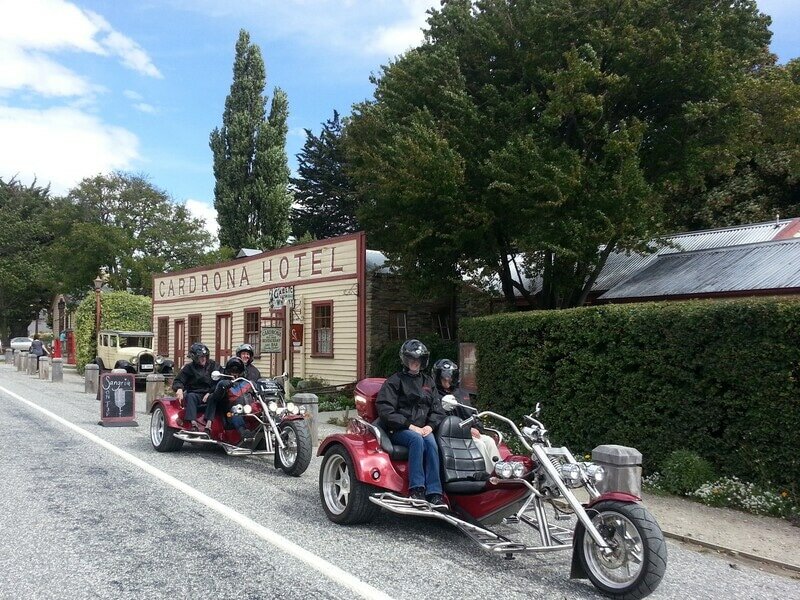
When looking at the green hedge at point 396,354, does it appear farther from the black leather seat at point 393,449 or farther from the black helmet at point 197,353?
the black leather seat at point 393,449

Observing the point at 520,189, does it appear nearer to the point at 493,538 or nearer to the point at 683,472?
the point at 683,472

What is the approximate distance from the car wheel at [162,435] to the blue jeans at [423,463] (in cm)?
547

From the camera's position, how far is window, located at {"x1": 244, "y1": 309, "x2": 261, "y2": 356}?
23753 millimetres

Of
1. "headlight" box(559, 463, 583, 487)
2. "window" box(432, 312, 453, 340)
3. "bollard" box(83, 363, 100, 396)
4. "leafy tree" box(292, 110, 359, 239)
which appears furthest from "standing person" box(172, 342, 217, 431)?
"leafy tree" box(292, 110, 359, 239)

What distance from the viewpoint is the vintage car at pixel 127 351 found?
2486 centimetres

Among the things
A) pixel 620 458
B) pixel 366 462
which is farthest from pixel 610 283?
pixel 366 462

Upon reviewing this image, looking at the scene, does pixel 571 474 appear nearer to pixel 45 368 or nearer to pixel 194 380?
pixel 194 380

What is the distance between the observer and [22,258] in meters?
62.6

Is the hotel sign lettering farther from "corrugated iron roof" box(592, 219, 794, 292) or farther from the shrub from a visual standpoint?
the shrub

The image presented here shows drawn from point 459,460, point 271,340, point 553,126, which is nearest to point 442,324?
point 271,340

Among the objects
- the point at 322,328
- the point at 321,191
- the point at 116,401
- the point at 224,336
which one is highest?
the point at 321,191

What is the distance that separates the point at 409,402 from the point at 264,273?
57.5 ft

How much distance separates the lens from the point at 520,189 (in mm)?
14805

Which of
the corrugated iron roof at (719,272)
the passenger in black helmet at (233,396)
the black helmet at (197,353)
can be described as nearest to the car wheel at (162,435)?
the passenger in black helmet at (233,396)
